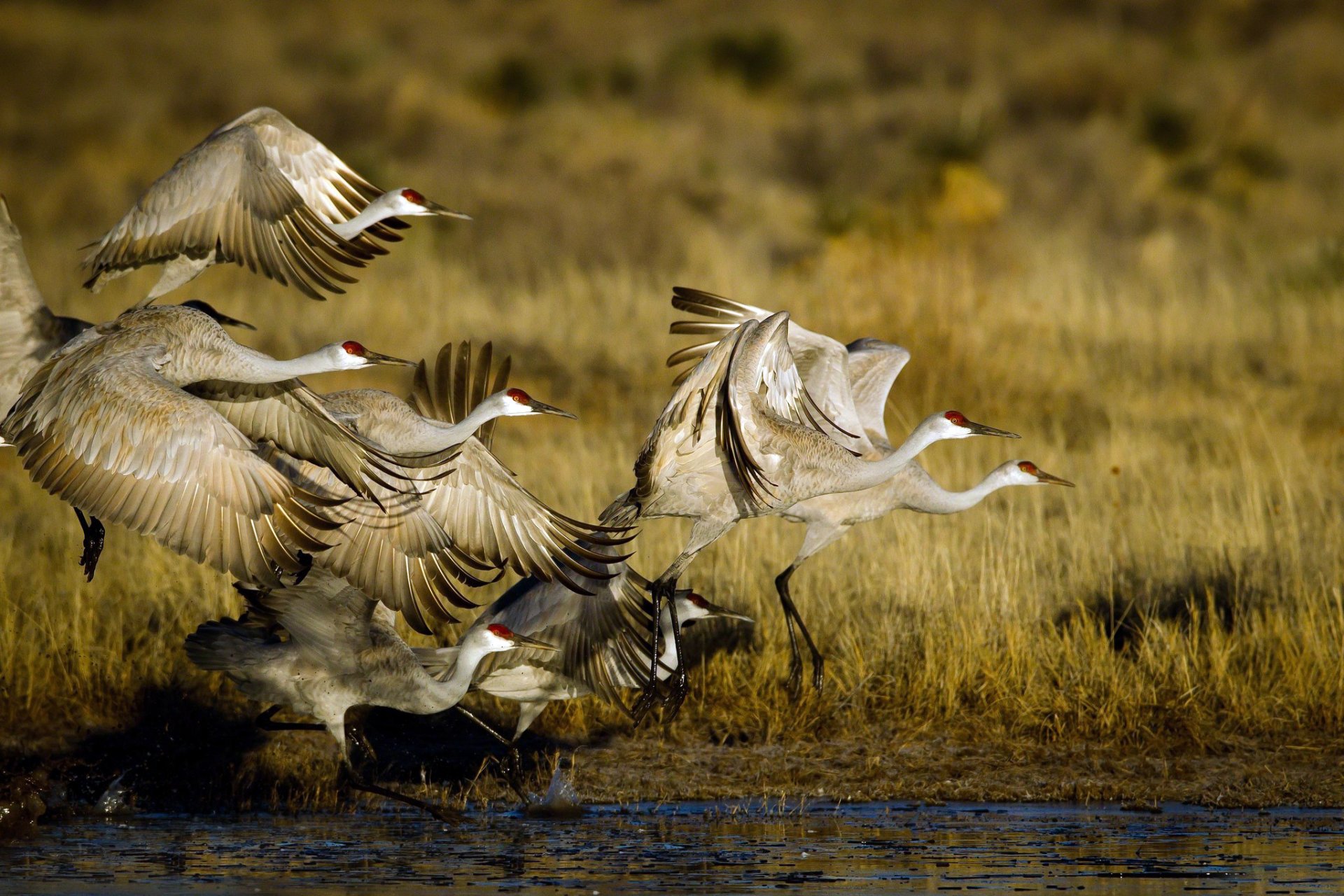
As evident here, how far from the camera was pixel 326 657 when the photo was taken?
605 centimetres

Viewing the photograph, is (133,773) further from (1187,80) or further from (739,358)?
(1187,80)

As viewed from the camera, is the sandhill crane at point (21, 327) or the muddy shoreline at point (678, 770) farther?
the sandhill crane at point (21, 327)

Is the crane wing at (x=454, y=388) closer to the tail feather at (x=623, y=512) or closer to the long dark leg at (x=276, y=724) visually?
the tail feather at (x=623, y=512)

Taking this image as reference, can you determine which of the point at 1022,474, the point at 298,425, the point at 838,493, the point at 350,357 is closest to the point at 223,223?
the point at 350,357

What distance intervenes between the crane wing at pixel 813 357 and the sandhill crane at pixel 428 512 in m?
1.27

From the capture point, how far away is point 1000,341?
40.0 feet

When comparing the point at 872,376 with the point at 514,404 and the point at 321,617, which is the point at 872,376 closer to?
the point at 514,404

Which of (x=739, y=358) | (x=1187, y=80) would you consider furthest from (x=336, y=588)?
(x=1187, y=80)

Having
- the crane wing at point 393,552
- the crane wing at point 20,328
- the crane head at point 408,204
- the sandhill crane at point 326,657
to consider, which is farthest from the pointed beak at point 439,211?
the sandhill crane at point 326,657

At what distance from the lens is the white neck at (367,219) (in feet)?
22.7

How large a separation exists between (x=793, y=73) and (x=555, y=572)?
2645 cm

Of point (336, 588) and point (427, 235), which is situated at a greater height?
point (427, 235)

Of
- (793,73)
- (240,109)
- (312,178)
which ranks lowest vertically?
(312,178)

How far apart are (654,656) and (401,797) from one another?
3.84ft
